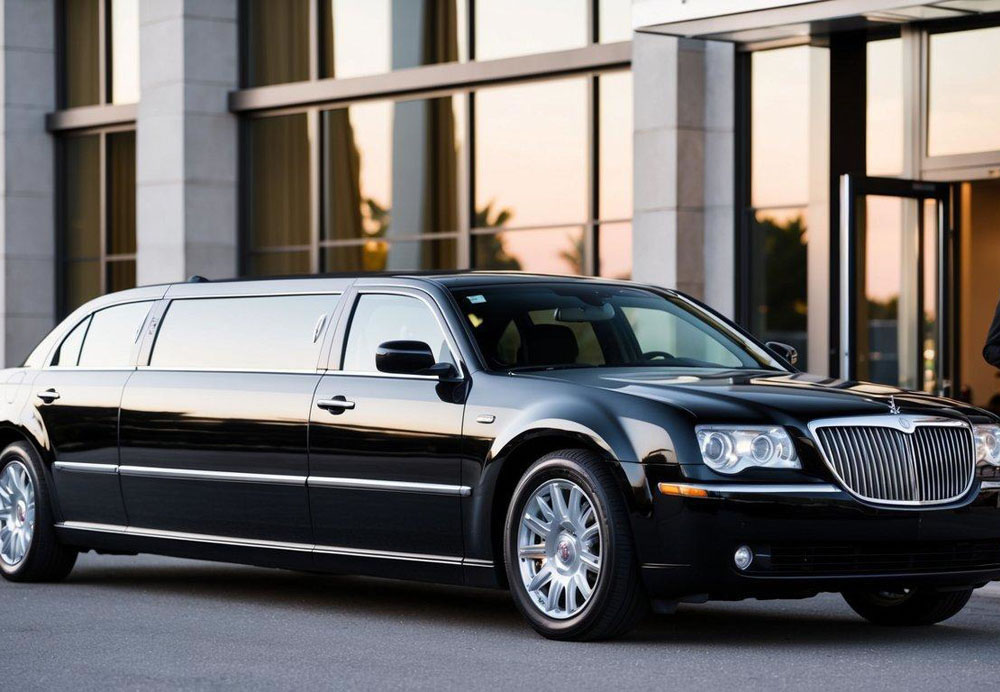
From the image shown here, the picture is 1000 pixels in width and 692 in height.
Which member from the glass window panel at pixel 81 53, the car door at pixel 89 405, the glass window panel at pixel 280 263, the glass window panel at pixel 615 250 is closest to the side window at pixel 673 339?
the car door at pixel 89 405

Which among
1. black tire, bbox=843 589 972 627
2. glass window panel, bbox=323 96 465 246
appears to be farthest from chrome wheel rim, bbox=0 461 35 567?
glass window panel, bbox=323 96 465 246

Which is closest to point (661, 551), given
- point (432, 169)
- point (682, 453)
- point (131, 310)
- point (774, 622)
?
point (682, 453)

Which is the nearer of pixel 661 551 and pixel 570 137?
pixel 661 551

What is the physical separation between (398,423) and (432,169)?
11.7 m

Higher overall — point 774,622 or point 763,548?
point 763,548

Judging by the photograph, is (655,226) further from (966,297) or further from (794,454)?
(794,454)

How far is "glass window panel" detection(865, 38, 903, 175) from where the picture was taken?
1544 centimetres

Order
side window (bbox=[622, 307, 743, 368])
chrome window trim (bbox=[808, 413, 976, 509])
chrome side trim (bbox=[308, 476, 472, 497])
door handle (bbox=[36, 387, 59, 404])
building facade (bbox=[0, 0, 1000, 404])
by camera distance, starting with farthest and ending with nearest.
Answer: building facade (bbox=[0, 0, 1000, 404]), door handle (bbox=[36, 387, 59, 404]), side window (bbox=[622, 307, 743, 368]), chrome side trim (bbox=[308, 476, 472, 497]), chrome window trim (bbox=[808, 413, 976, 509])

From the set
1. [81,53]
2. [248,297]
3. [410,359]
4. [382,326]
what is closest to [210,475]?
[248,297]

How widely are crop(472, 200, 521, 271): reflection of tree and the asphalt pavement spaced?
30.0ft

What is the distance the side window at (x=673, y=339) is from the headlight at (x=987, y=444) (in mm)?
1318

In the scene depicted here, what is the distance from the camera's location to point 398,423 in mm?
8227

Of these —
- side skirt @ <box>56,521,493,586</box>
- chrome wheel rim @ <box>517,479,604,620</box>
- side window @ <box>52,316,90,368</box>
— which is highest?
side window @ <box>52,316,90,368</box>

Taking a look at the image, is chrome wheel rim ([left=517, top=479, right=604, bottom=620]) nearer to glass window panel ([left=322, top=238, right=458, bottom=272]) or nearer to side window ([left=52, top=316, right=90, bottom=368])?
side window ([left=52, top=316, right=90, bottom=368])
